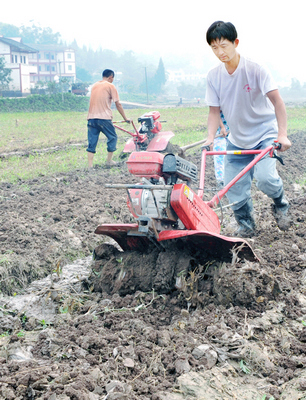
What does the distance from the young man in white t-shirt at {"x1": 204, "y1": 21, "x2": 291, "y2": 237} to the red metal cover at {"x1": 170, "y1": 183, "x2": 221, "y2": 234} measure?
0.86 m

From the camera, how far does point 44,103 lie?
34812 millimetres

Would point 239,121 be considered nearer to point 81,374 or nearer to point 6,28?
point 81,374

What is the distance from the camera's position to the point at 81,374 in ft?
7.66

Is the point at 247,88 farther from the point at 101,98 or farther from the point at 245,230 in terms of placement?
the point at 101,98

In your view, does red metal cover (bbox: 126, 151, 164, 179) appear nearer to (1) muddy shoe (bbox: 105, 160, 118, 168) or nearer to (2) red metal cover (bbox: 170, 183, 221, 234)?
(2) red metal cover (bbox: 170, 183, 221, 234)

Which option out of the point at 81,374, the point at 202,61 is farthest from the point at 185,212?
the point at 202,61

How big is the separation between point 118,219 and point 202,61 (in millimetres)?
172346

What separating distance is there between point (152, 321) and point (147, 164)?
3.62 feet

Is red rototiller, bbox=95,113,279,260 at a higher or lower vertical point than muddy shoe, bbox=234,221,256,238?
higher

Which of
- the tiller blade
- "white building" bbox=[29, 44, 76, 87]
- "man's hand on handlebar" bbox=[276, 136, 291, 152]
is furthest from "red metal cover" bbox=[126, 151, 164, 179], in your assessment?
"white building" bbox=[29, 44, 76, 87]

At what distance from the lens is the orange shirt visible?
8.60 m

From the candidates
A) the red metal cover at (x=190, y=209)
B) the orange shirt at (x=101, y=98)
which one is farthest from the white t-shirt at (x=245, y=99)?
the orange shirt at (x=101, y=98)

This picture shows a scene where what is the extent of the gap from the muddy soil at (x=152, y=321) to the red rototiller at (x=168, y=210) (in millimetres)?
148

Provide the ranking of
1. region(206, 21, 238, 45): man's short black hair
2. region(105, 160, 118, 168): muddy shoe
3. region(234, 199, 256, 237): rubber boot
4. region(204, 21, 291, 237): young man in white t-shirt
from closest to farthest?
1. region(206, 21, 238, 45): man's short black hair
2. region(204, 21, 291, 237): young man in white t-shirt
3. region(234, 199, 256, 237): rubber boot
4. region(105, 160, 118, 168): muddy shoe
